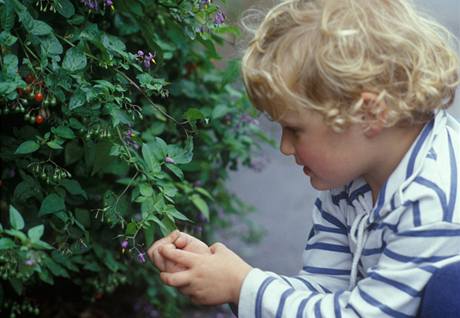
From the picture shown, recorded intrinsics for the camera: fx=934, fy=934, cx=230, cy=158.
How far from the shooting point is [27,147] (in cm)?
213

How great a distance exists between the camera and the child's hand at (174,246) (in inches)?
78.5

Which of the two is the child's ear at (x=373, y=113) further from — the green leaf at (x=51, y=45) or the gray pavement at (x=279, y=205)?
the gray pavement at (x=279, y=205)

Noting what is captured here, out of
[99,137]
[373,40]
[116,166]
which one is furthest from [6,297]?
[373,40]

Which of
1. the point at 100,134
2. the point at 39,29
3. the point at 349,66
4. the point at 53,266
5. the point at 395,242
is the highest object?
the point at 349,66

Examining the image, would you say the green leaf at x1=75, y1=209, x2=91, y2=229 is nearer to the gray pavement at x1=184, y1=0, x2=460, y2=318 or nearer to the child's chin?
the child's chin

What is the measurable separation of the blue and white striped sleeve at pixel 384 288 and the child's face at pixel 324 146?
0.16 metres

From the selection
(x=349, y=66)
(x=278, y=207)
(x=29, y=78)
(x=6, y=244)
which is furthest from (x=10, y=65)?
(x=278, y=207)

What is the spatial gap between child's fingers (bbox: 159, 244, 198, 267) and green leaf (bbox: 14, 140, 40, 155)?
1.33 feet

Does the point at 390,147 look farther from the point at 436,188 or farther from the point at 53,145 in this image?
the point at 53,145

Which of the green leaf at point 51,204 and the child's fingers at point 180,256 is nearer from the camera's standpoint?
the child's fingers at point 180,256

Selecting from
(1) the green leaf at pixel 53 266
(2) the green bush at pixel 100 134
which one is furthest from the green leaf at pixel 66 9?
(1) the green leaf at pixel 53 266

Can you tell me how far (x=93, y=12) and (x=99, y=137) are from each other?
1.22 ft

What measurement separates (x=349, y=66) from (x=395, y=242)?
35 centimetres

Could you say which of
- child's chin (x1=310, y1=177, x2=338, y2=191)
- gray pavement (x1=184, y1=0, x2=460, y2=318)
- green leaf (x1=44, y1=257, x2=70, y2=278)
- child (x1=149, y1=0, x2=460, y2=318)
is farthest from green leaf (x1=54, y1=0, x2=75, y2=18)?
gray pavement (x1=184, y1=0, x2=460, y2=318)
